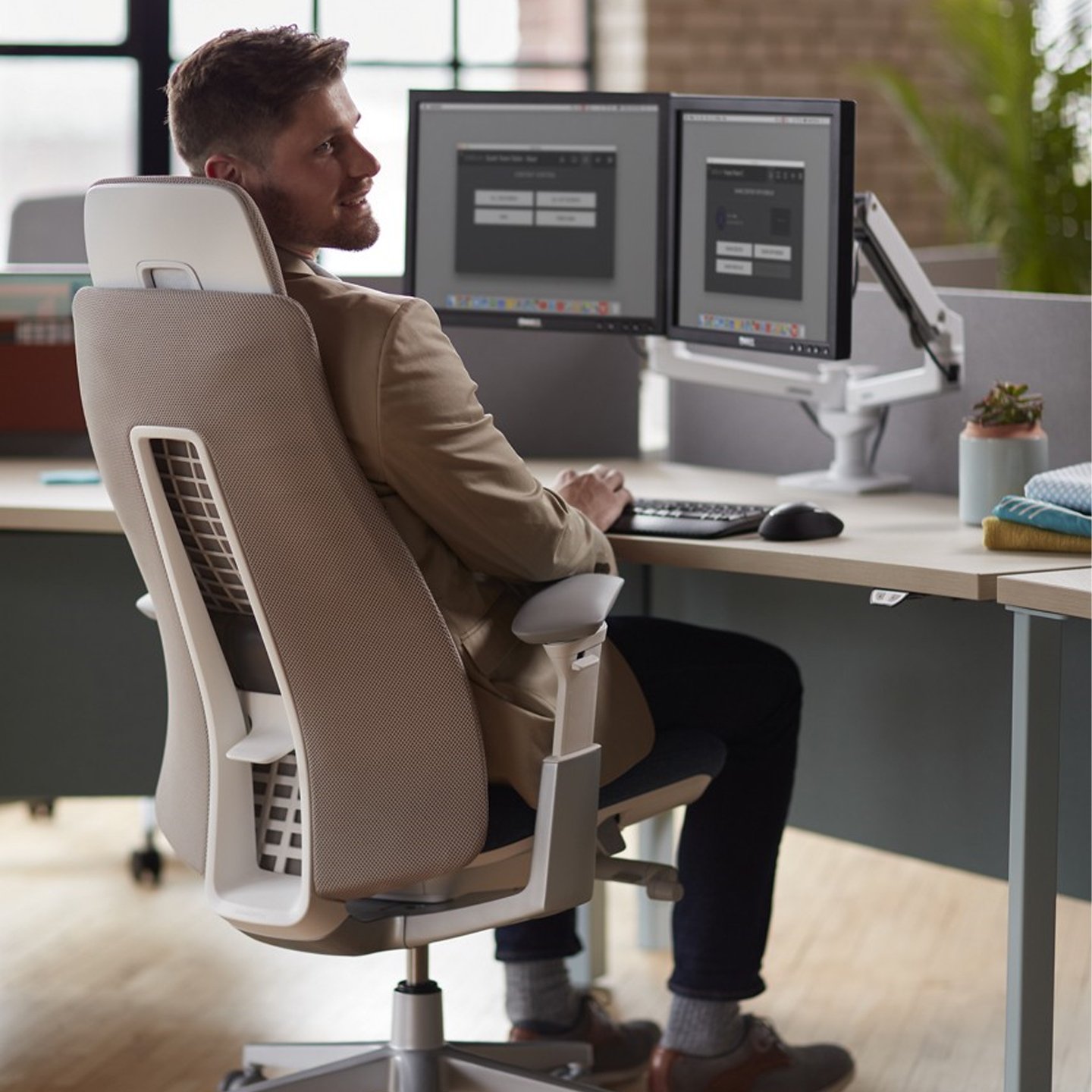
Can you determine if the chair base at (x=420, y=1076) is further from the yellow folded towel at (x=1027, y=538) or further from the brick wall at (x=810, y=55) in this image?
the brick wall at (x=810, y=55)

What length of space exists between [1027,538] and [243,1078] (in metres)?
1.20

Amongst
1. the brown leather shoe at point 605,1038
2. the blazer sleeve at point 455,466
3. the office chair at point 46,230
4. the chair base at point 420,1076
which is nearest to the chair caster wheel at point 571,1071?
the brown leather shoe at point 605,1038

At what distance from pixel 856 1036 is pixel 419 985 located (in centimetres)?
80

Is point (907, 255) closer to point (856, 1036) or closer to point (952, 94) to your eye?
point (856, 1036)

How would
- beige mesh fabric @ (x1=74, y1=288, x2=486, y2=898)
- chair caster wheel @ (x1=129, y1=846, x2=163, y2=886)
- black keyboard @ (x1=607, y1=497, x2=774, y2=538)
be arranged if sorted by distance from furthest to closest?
chair caster wheel @ (x1=129, y1=846, x2=163, y2=886) → black keyboard @ (x1=607, y1=497, x2=774, y2=538) → beige mesh fabric @ (x1=74, y1=288, x2=486, y2=898)

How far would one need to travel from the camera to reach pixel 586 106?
2.70 metres

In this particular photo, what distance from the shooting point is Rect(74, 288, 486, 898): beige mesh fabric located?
1.71 m

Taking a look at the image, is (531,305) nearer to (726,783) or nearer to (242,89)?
(726,783)

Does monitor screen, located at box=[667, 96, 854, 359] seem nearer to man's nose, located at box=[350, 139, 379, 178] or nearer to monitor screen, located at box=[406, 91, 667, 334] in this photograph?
monitor screen, located at box=[406, 91, 667, 334]

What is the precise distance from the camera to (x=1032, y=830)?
1.99m

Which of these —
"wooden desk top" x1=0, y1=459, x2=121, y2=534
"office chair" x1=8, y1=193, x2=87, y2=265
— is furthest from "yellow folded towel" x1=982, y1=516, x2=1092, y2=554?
"office chair" x1=8, y1=193, x2=87, y2=265

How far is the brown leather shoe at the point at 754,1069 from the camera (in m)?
2.37

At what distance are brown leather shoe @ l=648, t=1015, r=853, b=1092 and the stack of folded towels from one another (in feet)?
2.42

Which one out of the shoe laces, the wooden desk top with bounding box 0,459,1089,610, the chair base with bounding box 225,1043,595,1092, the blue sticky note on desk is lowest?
the shoe laces
